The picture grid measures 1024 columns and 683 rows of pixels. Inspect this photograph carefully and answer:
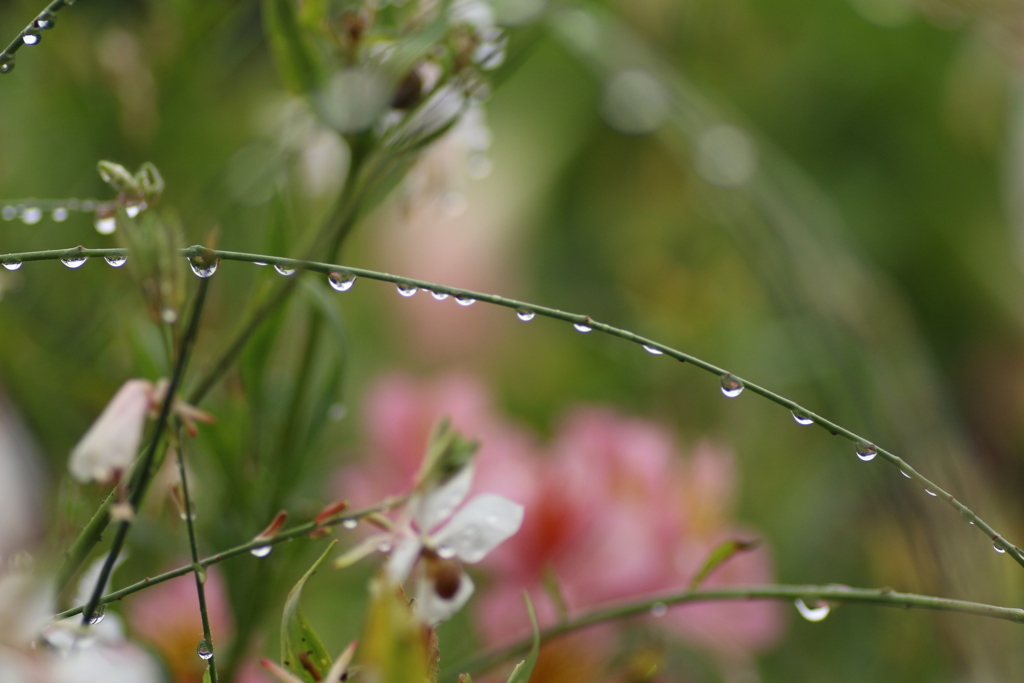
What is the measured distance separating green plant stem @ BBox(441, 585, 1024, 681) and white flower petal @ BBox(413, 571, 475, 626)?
71mm

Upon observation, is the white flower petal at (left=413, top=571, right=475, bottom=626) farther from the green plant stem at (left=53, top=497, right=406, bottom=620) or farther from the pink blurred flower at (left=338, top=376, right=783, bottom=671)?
the pink blurred flower at (left=338, top=376, right=783, bottom=671)

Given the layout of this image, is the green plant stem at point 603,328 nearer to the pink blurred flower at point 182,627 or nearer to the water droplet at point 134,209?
the water droplet at point 134,209

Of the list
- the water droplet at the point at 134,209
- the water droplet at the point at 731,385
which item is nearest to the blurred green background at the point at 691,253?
the water droplet at the point at 134,209

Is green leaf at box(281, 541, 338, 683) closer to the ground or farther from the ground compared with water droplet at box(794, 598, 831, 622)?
closer to the ground

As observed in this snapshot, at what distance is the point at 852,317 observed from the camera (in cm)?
44

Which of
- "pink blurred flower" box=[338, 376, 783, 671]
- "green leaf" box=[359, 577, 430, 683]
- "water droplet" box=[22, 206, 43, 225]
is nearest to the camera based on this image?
"green leaf" box=[359, 577, 430, 683]

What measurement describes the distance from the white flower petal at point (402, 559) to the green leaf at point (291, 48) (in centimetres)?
17

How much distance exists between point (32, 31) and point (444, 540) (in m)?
0.15

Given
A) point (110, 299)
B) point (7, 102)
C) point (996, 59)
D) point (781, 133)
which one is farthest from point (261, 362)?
point (996, 59)

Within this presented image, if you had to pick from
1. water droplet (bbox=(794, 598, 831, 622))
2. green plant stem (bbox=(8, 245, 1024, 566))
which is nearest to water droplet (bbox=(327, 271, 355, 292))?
green plant stem (bbox=(8, 245, 1024, 566))

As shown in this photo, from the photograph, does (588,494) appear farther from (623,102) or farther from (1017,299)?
(1017,299)

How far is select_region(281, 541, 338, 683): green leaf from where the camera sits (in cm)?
17

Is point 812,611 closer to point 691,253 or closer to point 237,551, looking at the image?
point 237,551

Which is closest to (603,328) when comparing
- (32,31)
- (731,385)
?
(731,385)
